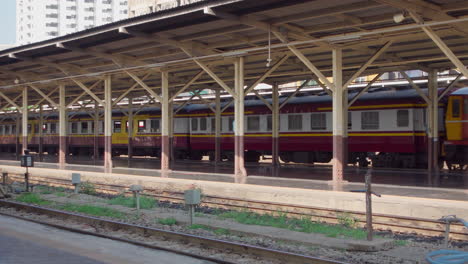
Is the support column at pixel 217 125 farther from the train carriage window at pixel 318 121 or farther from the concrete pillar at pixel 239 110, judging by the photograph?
the concrete pillar at pixel 239 110

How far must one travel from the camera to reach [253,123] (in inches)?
1135

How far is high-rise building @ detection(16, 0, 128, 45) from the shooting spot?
125750mm

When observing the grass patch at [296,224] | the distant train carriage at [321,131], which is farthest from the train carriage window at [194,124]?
the grass patch at [296,224]

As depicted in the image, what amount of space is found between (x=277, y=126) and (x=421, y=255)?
17461 mm

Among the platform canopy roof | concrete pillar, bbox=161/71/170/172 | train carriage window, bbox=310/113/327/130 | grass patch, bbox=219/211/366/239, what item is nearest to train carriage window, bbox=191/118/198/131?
the platform canopy roof

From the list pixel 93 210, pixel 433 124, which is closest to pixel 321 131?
pixel 433 124

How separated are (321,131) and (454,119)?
6.35 metres

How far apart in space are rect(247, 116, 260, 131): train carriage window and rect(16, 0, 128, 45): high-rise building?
344ft

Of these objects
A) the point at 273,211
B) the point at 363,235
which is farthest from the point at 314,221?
the point at 363,235

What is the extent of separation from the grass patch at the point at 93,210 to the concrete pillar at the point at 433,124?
44.0 ft

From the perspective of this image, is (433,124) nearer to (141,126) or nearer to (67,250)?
(67,250)

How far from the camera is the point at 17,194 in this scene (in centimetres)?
1795

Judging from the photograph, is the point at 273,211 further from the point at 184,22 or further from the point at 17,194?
the point at 17,194

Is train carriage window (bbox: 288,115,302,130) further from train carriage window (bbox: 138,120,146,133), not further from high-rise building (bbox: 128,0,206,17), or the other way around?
high-rise building (bbox: 128,0,206,17)
